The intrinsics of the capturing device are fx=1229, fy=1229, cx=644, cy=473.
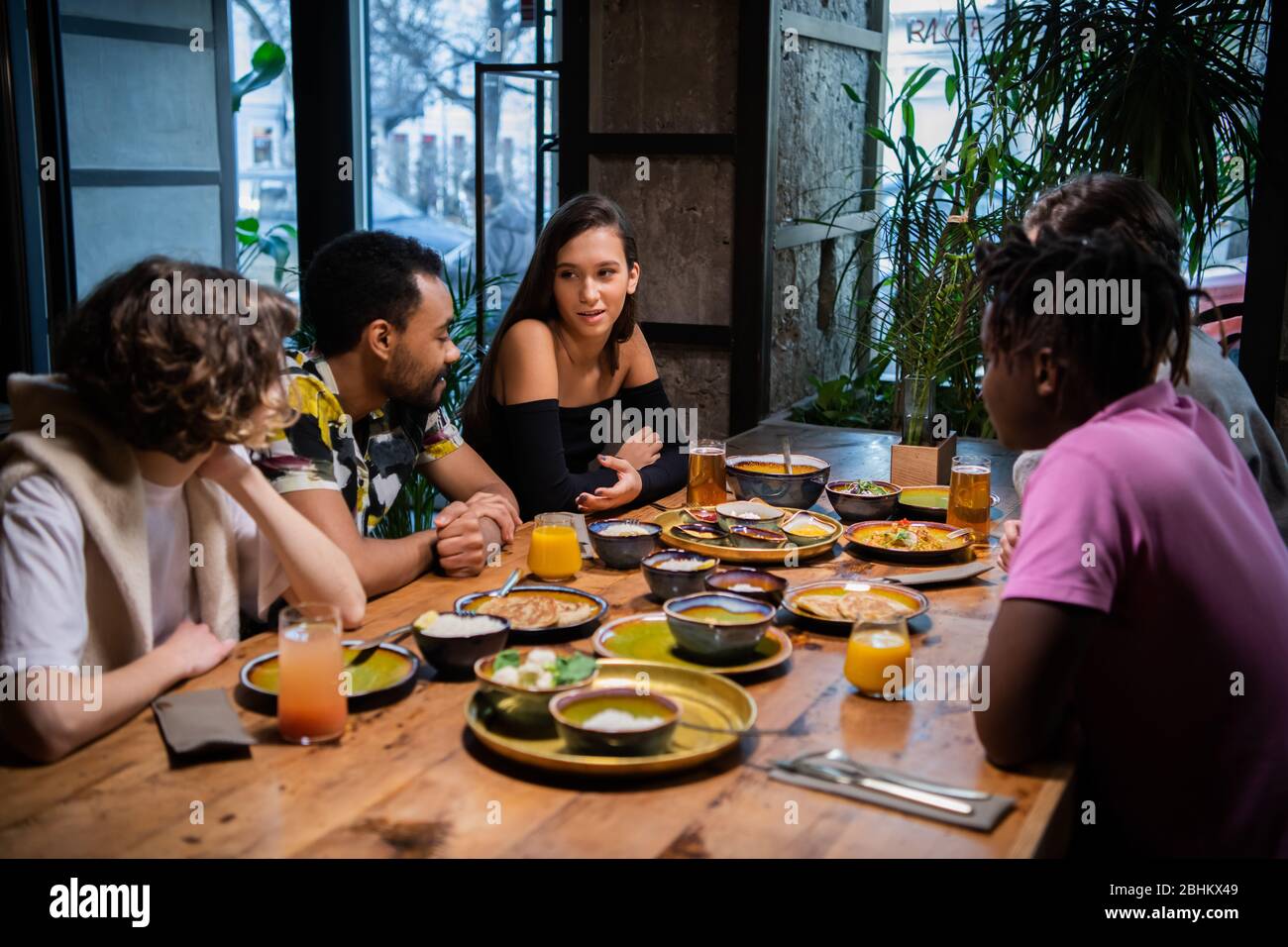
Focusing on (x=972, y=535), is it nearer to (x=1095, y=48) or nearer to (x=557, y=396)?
(x=557, y=396)

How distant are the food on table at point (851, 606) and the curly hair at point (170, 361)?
0.90m

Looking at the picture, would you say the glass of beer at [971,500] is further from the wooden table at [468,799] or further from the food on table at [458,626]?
the food on table at [458,626]

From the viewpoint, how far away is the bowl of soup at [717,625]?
1730mm

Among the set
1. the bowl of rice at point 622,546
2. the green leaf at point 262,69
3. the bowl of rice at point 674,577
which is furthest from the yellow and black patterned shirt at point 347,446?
the green leaf at point 262,69

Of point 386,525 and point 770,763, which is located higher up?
point 770,763

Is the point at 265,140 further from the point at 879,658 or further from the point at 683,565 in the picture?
the point at 879,658

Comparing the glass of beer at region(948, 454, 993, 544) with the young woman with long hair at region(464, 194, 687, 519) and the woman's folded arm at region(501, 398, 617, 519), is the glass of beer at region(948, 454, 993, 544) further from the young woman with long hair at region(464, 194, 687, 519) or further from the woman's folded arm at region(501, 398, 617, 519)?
the woman's folded arm at region(501, 398, 617, 519)

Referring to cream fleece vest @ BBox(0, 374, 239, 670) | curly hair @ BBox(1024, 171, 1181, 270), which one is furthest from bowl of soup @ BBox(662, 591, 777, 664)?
curly hair @ BBox(1024, 171, 1181, 270)

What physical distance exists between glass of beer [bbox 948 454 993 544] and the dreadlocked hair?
2.98ft

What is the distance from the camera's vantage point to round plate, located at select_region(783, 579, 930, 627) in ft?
6.53

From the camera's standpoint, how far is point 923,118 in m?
5.31
